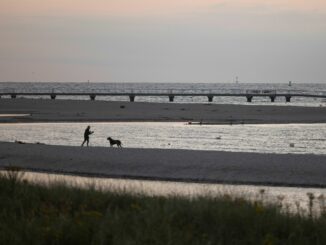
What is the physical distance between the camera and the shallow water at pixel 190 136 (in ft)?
91.5

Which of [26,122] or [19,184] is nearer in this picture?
[19,184]

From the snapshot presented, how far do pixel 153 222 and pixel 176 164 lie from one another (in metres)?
10.9

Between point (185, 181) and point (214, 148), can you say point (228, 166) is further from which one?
point (214, 148)

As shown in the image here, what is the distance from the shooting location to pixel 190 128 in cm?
3981

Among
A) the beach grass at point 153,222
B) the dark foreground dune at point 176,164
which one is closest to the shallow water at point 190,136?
the dark foreground dune at point 176,164

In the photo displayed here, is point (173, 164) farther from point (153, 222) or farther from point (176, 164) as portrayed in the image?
point (153, 222)

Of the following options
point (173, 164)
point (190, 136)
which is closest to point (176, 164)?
point (173, 164)

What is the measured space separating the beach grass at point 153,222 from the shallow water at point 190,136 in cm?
1517

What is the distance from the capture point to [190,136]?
3356 cm

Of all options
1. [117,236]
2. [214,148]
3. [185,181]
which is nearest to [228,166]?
[185,181]

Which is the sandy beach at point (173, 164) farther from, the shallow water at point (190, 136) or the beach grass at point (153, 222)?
the beach grass at point (153, 222)

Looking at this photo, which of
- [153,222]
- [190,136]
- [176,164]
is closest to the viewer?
[153,222]

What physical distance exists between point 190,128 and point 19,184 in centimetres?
2733

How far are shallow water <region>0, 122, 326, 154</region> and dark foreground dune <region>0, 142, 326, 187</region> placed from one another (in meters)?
4.15
